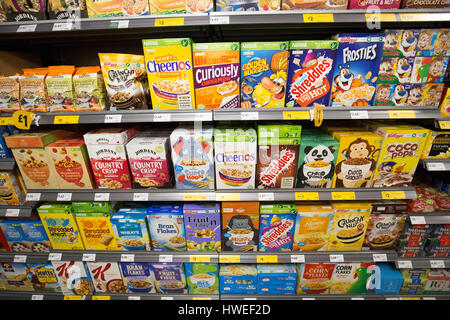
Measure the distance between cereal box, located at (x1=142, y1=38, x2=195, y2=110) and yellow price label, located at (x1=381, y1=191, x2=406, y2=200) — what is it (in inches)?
56.3

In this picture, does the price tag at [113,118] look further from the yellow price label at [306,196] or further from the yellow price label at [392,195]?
the yellow price label at [392,195]

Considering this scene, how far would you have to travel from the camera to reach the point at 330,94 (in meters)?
1.34

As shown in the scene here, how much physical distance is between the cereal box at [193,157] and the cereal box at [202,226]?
0.15 meters

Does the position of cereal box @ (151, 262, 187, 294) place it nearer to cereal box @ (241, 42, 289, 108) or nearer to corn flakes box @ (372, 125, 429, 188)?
cereal box @ (241, 42, 289, 108)

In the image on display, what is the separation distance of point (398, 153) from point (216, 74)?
1287mm

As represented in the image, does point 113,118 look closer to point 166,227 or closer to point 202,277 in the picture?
point 166,227

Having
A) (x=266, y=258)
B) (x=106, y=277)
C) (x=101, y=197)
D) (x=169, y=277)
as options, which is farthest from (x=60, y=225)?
(x=266, y=258)


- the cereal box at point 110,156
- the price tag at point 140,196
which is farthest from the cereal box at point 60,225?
the price tag at point 140,196

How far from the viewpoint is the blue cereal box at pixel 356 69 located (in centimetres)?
125

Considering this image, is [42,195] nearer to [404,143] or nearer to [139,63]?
[139,63]

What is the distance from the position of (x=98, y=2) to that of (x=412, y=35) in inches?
72.5

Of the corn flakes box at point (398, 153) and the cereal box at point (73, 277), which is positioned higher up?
the corn flakes box at point (398, 153)
